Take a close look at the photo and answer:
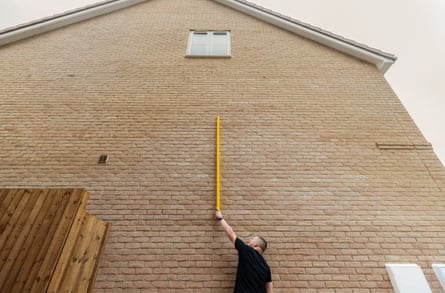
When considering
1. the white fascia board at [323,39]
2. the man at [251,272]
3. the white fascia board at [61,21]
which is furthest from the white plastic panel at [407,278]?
the white fascia board at [61,21]

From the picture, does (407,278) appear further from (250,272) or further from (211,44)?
(211,44)

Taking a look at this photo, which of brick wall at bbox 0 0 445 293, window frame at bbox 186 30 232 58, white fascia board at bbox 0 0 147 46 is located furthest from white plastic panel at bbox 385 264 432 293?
white fascia board at bbox 0 0 147 46

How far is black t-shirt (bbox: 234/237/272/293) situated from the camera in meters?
2.92

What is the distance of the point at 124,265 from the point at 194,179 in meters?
1.52

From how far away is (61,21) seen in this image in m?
6.49

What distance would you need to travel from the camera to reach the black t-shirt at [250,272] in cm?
292

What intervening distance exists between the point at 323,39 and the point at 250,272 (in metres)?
5.61

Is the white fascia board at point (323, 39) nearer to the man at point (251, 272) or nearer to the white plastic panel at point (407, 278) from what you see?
the white plastic panel at point (407, 278)

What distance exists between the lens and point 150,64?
571 centimetres

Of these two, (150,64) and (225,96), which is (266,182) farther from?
(150,64)

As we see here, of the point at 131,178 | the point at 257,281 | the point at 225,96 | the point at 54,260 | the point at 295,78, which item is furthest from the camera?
the point at 295,78

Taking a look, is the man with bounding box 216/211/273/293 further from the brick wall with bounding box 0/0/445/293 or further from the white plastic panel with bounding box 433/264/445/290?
the white plastic panel with bounding box 433/264/445/290

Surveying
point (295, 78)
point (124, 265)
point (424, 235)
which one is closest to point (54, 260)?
point (124, 265)

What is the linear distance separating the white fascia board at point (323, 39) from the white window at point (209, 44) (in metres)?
1.16
